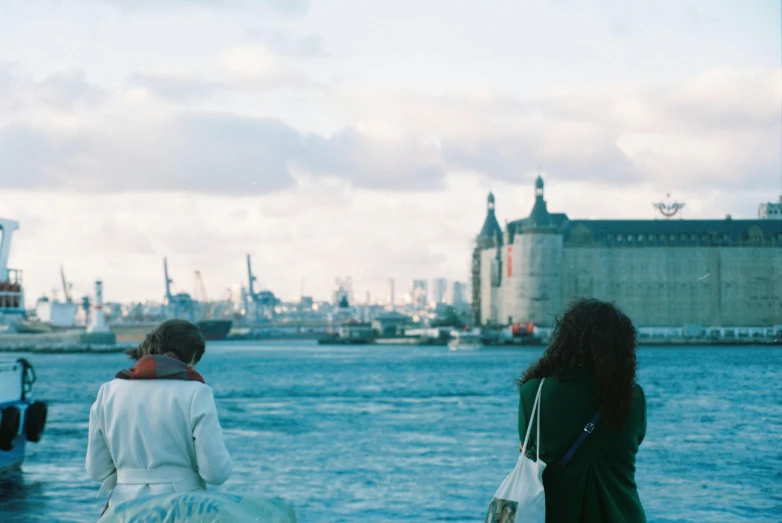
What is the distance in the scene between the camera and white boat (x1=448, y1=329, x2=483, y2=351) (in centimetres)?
11388

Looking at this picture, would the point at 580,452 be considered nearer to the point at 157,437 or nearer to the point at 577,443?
the point at 577,443

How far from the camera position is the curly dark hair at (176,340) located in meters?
3.77

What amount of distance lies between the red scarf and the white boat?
109m

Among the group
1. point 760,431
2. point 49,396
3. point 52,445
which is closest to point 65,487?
point 52,445

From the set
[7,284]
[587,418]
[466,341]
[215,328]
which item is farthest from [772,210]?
[587,418]

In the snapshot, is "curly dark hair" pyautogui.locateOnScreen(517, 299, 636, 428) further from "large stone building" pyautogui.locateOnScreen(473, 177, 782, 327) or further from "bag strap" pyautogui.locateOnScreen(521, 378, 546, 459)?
"large stone building" pyautogui.locateOnScreen(473, 177, 782, 327)

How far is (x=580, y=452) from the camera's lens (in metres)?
3.53

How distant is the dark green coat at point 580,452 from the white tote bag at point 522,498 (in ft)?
0.23

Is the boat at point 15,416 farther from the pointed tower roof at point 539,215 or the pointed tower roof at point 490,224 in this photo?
the pointed tower roof at point 490,224

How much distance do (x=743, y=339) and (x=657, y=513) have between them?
100452mm

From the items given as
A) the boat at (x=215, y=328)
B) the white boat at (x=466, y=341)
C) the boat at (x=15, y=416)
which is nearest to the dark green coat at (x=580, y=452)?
the boat at (x=15, y=416)

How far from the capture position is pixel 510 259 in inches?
4552

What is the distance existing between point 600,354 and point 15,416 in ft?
42.6

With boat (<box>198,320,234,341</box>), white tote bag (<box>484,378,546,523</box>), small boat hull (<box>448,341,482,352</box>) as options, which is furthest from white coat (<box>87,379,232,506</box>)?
boat (<box>198,320,234,341</box>)
